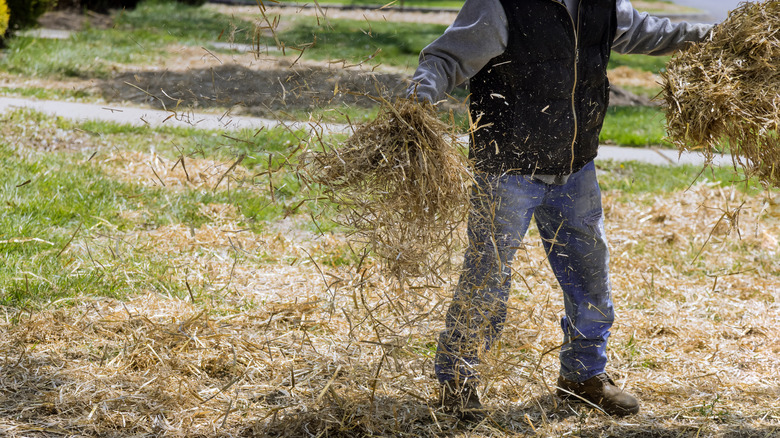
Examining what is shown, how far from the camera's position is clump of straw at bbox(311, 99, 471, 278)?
9.52 ft

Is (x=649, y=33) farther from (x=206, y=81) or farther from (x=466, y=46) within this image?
(x=206, y=81)

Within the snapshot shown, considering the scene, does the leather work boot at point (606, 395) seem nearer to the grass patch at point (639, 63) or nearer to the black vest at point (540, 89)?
the black vest at point (540, 89)

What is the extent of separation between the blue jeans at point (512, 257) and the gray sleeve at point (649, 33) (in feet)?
2.03

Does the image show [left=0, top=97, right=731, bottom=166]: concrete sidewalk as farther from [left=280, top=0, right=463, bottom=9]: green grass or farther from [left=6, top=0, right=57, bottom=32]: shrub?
[left=280, top=0, right=463, bottom=9]: green grass

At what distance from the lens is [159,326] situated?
401 centimetres

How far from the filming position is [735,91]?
11.3 ft

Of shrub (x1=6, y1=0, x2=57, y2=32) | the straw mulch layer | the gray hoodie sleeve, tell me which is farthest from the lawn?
shrub (x1=6, y1=0, x2=57, y2=32)

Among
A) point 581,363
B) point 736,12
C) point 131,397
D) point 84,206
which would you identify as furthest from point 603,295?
point 84,206

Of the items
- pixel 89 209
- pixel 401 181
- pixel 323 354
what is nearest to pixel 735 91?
pixel 401 181

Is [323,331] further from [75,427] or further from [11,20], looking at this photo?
[11,20]

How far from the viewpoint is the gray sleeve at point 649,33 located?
3.39 meters

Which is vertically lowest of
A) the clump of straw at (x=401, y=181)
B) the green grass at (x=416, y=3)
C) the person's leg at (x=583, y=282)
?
the green grass at (x=416, y=3)

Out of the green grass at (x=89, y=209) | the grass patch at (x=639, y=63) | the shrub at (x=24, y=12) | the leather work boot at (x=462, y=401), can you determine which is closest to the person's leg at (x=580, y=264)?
the leather work boot at (x=462, y=401)

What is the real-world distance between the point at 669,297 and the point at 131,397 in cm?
355
